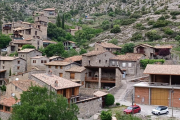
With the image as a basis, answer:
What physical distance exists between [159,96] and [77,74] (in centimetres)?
1652

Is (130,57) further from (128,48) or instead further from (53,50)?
(53,50)

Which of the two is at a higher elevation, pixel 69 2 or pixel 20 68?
pixel 69 2

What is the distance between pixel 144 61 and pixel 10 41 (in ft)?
128

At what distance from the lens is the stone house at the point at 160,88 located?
42.5 metres

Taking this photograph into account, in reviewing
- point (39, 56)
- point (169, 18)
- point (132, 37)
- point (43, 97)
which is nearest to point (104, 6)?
point (169, 18)

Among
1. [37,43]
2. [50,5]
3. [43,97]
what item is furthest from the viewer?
[50,5]

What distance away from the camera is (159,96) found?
142ft

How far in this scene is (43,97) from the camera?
30.0 metres

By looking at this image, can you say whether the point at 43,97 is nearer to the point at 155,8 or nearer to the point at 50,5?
the point at 155,8

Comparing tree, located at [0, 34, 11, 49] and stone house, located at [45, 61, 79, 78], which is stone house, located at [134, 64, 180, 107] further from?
tree, located at [0, 34, 11, 49]

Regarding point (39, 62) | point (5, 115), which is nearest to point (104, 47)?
point (39, 62)

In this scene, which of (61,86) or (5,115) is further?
(61,86)

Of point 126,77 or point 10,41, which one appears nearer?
point 126,77

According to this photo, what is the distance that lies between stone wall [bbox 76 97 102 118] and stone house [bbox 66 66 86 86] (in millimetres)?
11452
